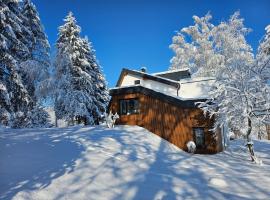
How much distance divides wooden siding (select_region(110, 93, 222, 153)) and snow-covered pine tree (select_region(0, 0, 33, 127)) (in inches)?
337

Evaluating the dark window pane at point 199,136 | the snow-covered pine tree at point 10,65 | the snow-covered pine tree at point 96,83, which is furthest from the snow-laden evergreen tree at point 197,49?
the snow-covered pine tree at point 10,65

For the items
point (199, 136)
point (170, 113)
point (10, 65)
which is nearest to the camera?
point (199, 136)

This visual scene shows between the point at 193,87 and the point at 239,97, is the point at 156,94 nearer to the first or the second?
the point at 193,87

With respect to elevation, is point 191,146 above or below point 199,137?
below

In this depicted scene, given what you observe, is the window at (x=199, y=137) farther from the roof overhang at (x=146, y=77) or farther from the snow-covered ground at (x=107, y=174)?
the roof overhang at (x=146, y=77)

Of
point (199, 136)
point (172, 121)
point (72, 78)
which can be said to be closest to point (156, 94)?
point (172, 121)

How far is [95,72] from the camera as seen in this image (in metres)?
31.4

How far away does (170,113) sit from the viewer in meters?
19.9

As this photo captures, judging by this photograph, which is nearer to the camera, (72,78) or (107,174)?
(107,174)

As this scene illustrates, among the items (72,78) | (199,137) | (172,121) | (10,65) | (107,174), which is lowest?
(107,174)

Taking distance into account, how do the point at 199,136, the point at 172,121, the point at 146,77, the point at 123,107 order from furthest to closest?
the point at 146,77 → the point at 123,107 → the point at 172,121 → the point at 199,136

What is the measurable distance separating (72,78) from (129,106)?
7.89 metres

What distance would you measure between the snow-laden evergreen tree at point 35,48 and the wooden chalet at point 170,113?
664 centimetres

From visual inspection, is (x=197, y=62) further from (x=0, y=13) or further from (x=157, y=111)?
(x=0, y=13)
